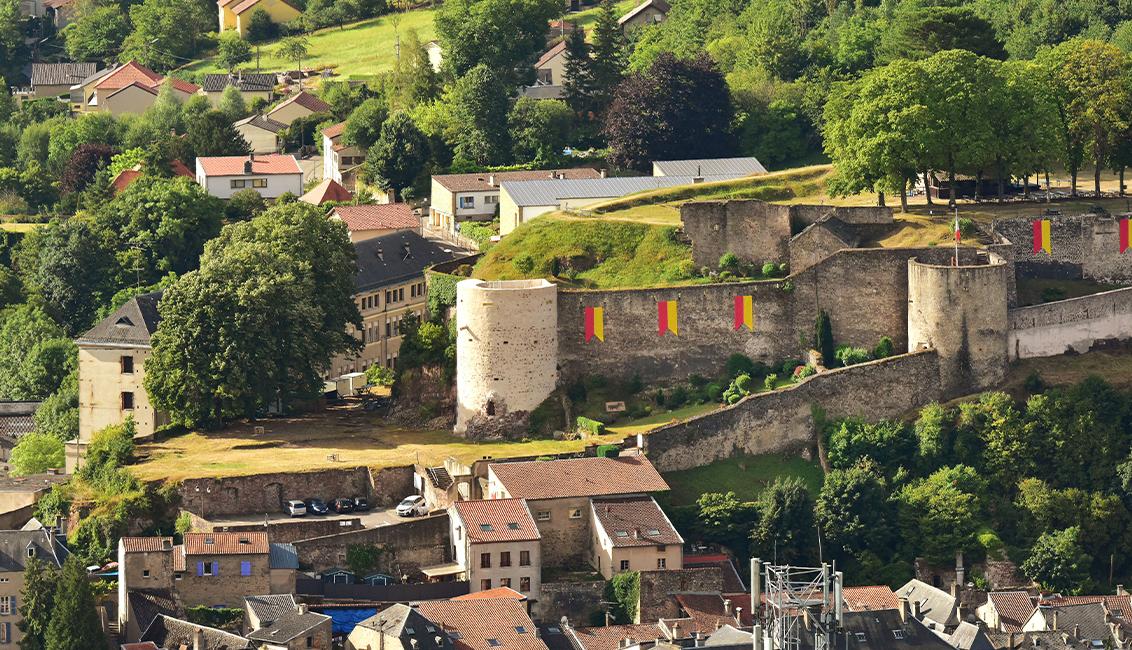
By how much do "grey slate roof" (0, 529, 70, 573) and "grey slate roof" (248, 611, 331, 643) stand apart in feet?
24.7

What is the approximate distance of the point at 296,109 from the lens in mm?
142375

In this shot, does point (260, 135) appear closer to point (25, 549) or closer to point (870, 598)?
point (25, 549)

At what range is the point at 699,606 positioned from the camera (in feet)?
280

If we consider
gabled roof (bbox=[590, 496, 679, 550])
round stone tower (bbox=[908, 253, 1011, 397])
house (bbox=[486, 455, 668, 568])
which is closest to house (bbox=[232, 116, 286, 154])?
→ round stone tower (bbox=[908, 253, 1011, 397])

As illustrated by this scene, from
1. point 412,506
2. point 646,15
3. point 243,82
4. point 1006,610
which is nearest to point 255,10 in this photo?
point 243,82

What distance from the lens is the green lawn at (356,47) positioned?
152 metres

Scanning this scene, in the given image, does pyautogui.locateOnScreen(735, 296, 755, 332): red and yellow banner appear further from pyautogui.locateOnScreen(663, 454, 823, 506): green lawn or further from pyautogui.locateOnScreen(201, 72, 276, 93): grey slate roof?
pyautogui.locateOnScreen(201, 72, 276, 93): grey slate roof

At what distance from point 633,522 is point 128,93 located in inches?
2698

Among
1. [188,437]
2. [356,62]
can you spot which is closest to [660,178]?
[188,437]

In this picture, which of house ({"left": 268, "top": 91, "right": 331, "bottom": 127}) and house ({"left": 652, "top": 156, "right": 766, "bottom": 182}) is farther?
house ({"left": 268, "top": 91, "right": 331, "bottom": 127})

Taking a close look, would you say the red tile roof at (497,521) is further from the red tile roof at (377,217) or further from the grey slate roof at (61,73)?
the grey slate roof at (61,73)

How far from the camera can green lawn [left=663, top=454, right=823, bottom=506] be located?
9088cm

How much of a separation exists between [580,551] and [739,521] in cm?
494

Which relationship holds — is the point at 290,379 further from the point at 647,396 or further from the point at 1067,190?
the point at 1067,190
